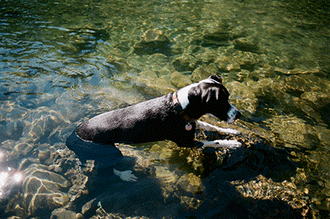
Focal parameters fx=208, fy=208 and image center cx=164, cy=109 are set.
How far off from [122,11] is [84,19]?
6.11 feet

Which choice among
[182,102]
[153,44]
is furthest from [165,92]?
[153,44]

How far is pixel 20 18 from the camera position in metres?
9.16

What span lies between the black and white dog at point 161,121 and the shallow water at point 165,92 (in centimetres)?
42

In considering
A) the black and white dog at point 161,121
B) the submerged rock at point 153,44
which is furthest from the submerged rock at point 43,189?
the submerged rock at point 153,44

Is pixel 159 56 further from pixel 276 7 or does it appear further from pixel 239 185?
pixel 276 7

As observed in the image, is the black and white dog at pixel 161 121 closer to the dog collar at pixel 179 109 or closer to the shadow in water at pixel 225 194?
the dog collar at pixel 179 109

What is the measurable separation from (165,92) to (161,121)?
205 centimetres

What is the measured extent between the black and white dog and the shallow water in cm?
42

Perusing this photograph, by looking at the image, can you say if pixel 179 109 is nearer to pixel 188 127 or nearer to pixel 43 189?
pixel 188 127

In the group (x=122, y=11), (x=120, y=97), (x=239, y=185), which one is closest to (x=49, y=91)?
(x=120, y=97)

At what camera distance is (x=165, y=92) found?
5.32 metres

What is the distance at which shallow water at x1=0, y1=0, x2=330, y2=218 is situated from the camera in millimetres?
3402

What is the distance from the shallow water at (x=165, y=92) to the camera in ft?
11.2

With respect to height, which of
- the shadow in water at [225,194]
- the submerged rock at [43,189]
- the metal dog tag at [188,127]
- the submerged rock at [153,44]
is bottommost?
the submerged rock at [43,189]
